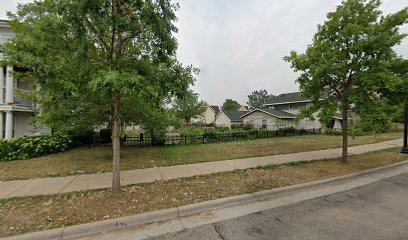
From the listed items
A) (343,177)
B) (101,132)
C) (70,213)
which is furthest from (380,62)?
(101,132)

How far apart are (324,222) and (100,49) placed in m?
6.64

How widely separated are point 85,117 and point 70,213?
5.09 metres

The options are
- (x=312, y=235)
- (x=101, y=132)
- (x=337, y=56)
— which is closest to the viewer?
(x=312, y=235)

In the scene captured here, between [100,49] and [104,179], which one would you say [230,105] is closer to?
[104,179]

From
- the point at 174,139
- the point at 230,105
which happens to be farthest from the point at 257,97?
the point at 174,139

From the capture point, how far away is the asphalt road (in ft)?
10.4

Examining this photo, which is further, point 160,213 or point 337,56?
point 337,56

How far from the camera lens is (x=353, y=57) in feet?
23.2

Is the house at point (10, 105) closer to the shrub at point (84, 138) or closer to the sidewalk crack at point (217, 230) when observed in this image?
the shrub at point (84, 138)

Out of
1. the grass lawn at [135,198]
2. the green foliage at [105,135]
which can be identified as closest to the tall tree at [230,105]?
the green foliage at [105,135]

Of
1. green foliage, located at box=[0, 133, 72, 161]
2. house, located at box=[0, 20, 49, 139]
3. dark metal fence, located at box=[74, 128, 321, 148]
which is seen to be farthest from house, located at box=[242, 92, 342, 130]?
house, located at box=[0, 20, 49, 139]

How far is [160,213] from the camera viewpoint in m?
3.75

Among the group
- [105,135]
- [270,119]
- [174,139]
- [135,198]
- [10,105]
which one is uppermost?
[10,105]

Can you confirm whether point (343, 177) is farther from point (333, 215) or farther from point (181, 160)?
point (181, 160)
